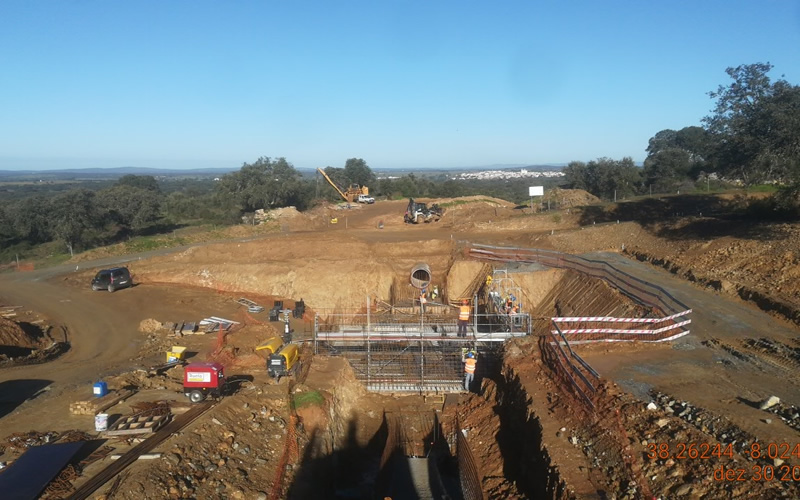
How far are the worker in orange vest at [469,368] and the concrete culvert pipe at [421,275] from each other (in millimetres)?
9069

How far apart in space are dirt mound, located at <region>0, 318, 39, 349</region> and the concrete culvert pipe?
1676 centimetres

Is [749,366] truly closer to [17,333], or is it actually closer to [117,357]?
[117,357]

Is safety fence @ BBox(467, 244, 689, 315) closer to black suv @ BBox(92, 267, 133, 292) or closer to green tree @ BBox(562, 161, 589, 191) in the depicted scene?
black suv @ BBox(92, 267, 133, 292)

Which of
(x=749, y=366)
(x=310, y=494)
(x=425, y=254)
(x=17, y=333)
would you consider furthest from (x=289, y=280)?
(x=749, y=366)

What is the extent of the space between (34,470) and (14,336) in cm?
1346

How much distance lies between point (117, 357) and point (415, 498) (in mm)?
12874

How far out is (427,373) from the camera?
20.5m

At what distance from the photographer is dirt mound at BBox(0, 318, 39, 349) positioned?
20.5m

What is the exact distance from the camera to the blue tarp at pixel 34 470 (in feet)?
31.0

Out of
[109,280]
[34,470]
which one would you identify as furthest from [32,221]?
[34,470]

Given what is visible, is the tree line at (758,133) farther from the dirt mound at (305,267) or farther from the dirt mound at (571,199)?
the dirt mound at (571,199)

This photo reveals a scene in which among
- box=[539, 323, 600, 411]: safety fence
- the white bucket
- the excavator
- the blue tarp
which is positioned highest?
the excavator

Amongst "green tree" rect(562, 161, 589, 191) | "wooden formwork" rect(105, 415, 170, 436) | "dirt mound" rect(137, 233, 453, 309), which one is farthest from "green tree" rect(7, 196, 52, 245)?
"green tree" rect(562, 161, 589, 191)

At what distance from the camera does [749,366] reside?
43.7 feet
